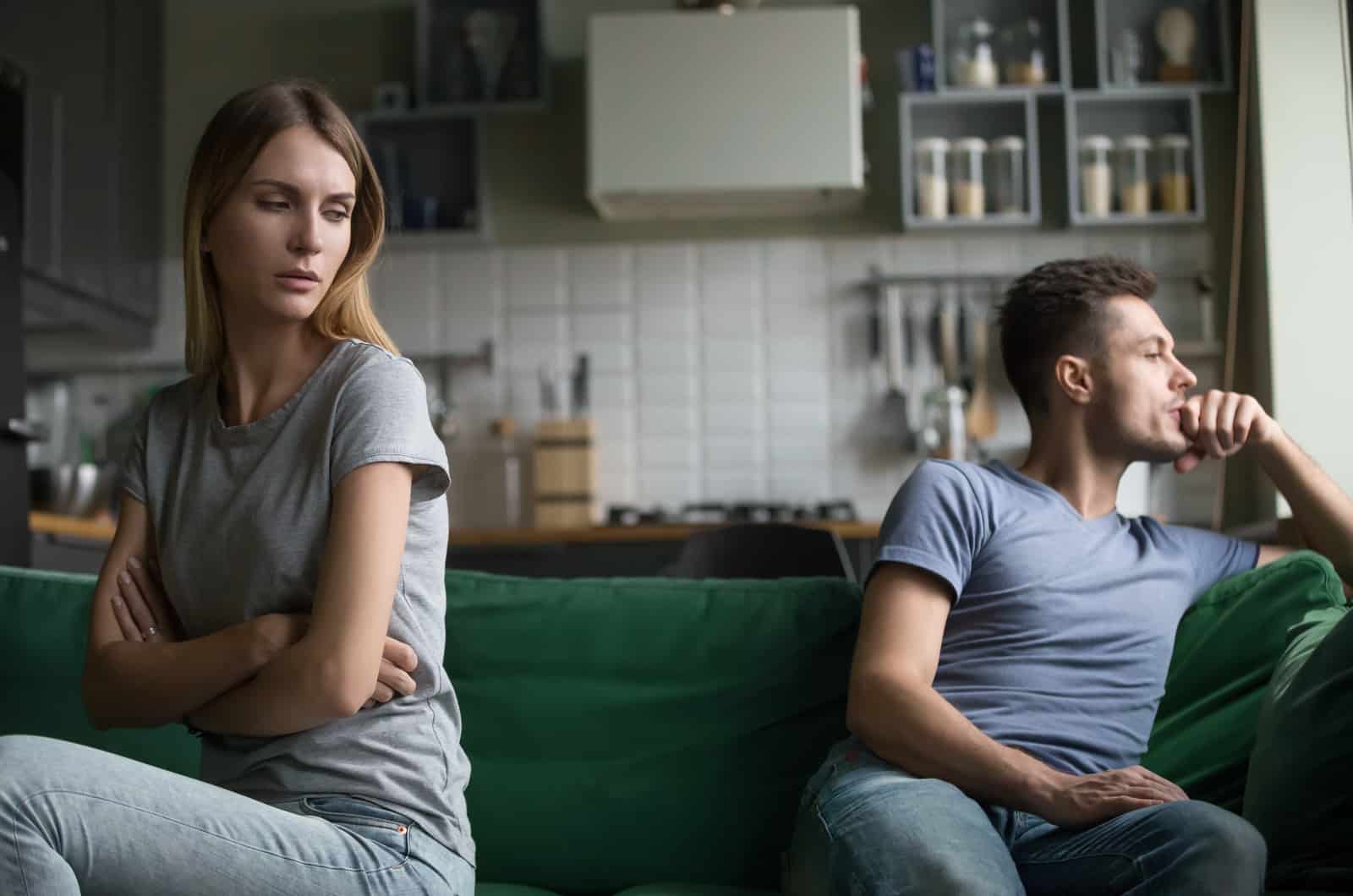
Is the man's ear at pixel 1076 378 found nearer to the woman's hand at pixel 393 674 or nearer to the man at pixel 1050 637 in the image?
the man at pixel 1050 637

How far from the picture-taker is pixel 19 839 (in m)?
1.06

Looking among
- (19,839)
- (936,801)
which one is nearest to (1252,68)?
(936,801)

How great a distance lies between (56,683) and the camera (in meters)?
1.77

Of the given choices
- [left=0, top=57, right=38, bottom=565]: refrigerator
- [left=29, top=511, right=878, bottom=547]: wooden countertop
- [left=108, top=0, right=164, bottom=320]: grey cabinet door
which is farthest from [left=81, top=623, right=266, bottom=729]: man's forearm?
[left=108, top=0, right=164, bottom=320]: grey cabinet door

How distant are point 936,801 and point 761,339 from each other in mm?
3441

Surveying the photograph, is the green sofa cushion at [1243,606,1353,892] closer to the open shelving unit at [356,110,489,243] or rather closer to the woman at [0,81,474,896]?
the woman at [0,81,474,896]

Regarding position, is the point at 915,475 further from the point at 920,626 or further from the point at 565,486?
the point at 565,486

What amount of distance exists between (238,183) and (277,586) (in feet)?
1.31

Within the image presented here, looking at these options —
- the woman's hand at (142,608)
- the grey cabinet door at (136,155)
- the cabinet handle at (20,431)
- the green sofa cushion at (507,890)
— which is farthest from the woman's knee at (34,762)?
the grey cabinet door at (136,155)

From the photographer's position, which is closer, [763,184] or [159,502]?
[159,502]

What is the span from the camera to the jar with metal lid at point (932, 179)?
4414 millimetres

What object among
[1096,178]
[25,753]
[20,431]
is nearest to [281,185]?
[25,753]

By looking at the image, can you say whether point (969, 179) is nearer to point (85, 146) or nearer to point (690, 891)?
point (85, 146)

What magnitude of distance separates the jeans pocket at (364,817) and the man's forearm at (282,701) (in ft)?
0.23
